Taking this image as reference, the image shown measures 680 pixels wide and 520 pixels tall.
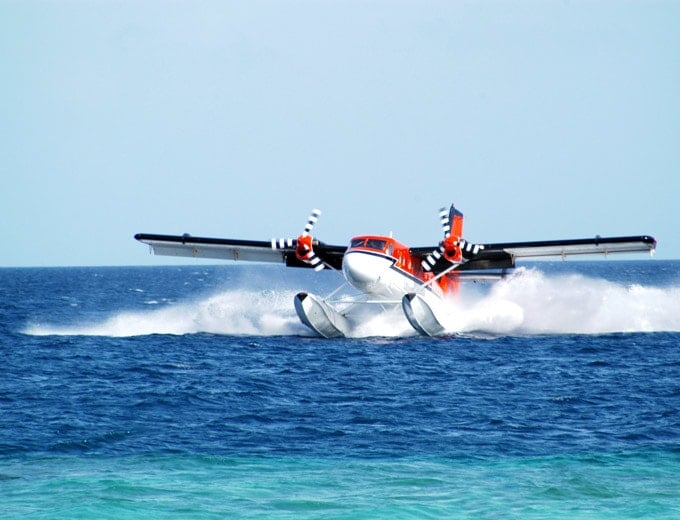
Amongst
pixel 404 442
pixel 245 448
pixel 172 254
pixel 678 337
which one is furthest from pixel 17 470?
pixel 678 337

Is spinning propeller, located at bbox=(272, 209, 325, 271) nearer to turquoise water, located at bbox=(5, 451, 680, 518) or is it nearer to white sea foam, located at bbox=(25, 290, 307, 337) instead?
white sea foam, located at bbox=(25, 290, 307, 337)

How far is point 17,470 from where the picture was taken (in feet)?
42.4

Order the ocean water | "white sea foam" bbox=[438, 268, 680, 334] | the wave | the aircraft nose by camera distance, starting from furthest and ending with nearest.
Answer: "white sea foam" bbox=[438, 268, 680, 334] → the wave → the aircraft nose → the ocean water

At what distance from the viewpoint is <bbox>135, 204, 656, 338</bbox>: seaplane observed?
28719 millimetres

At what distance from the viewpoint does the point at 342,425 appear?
53.4 ft

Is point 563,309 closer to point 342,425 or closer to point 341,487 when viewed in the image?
point 342,425

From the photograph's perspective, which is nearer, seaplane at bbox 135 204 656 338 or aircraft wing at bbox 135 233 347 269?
seaplane at bbox 135 204 656 338

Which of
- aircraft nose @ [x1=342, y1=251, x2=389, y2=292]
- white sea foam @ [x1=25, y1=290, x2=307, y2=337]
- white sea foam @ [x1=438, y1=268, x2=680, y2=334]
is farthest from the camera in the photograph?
white sea foam @ [x1=438, y1=268, x2=680, y2=334]

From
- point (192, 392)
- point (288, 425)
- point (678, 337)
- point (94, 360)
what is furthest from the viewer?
point (678, 337)

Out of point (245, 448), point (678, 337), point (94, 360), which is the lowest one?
point (245, 448)

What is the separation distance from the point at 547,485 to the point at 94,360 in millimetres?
15879

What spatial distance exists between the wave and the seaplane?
1.51 metres

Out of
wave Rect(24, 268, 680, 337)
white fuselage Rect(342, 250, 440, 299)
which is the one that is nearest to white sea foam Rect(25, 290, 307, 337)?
wave Rect(24, 268, 680, 337)

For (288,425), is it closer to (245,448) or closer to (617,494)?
(245,448)
